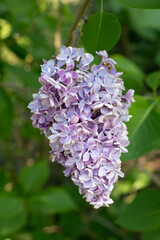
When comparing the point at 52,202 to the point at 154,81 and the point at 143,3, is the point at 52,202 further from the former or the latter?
the point at 143,3

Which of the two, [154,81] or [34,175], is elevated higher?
[34,175]

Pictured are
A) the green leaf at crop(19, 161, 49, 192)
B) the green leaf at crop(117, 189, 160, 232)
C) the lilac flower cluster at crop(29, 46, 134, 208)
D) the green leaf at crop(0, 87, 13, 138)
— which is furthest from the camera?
the green leaf at crop(19, 161, 49, 192)

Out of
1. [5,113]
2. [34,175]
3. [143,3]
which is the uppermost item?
[5,113]

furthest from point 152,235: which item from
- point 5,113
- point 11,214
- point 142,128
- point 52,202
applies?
point 5,113

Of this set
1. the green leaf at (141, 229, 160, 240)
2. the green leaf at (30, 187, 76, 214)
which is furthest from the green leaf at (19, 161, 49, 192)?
the green leaf at (141, 229, 160, 240)

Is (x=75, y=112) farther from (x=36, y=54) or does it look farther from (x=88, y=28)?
(x=36, y=54)

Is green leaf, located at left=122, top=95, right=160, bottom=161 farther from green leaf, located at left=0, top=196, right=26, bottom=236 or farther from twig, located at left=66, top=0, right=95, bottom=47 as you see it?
green leaf, located at left=0, top=196, right=26, bottom=236
